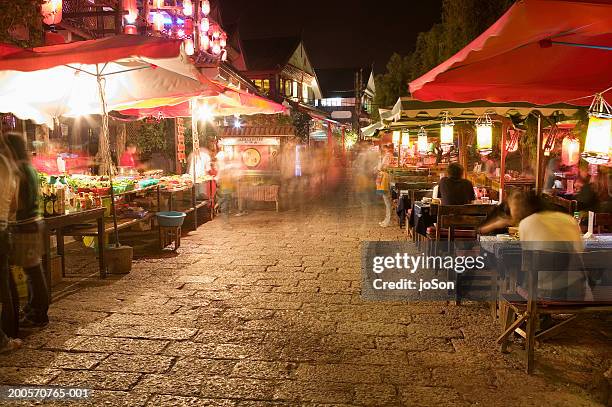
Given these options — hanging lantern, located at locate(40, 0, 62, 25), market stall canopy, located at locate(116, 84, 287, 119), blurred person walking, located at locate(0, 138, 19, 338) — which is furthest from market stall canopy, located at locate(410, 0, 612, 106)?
hanging lantern, located at locate(40, 0, 62, 25)

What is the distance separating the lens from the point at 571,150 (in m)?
13.7

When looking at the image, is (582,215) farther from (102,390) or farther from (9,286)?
(9,286)

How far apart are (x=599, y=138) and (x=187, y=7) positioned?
1519 cm

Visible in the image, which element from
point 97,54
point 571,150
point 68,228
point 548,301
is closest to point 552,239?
point 548,301

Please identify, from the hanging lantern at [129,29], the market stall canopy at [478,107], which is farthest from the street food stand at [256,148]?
the market stall canopy at [478,107]

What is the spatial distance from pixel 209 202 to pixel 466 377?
1069 cm

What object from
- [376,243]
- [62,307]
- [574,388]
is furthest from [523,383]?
[376,243]

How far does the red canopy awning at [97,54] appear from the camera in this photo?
20.0ft

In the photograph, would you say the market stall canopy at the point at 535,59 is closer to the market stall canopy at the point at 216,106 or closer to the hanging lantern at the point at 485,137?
the hanging lantern at the point at 485,137

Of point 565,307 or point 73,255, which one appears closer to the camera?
point 565,307

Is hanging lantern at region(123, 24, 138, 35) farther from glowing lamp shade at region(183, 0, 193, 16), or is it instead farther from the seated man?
the seated man

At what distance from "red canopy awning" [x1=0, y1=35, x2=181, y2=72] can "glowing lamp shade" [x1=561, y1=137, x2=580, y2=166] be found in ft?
37.4

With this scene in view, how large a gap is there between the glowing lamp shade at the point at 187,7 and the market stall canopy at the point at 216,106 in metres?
5.40

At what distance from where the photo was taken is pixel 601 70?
18.1 feet
